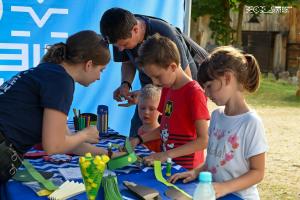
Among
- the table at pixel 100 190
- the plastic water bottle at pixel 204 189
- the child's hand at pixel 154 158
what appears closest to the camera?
the plastic water bottle at pixel 204 189

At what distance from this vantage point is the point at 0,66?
3762 millimetres

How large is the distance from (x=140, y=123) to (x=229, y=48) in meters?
1.34

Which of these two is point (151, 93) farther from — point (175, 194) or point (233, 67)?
point (175, 194)

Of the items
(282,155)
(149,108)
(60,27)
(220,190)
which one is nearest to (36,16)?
(60,27)

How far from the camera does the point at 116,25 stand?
8.34 ft

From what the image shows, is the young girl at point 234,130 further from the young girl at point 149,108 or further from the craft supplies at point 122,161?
the young girl at point 149,108

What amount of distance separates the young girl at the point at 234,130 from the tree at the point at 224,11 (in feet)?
37.9

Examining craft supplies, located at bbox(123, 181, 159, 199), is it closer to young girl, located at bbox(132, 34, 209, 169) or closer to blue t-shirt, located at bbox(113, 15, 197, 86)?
young girl, located at bbox(132, 34, 209, 169)

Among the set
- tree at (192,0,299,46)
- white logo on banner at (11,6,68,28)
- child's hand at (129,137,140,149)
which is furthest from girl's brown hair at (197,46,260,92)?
tree at (192,0,299,46)

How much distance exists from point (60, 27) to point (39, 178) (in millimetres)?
2398

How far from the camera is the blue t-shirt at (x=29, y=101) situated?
1.75 m

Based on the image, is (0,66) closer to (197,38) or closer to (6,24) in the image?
(6,24)

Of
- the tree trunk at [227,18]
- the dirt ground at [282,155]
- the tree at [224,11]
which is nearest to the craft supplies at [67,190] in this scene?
the dirt ground at [282,155]

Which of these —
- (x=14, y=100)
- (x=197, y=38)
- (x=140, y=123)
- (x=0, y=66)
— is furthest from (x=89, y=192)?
(x=197, y=38)
